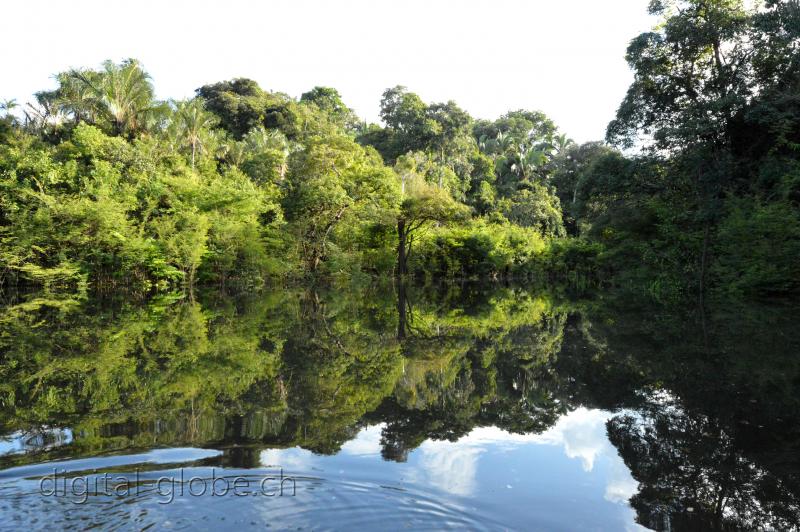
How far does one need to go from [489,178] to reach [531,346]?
3794cm

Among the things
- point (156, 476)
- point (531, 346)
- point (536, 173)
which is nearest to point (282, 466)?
point (156, 476)

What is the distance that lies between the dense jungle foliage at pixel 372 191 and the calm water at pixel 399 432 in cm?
1117

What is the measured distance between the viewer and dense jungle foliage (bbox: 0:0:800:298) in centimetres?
1775

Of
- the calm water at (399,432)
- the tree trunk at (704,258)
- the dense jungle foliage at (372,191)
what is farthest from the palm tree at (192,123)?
the tree trunk at (704,258)

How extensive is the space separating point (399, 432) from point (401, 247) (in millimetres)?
25211

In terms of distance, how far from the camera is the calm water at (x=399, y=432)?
289 centimetres

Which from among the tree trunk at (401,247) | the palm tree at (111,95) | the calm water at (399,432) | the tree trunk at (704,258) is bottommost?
the calm water at (399,432)

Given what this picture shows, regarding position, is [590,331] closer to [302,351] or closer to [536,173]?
[302,351]

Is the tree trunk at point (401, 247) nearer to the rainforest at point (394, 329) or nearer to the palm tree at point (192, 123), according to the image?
the rainforest at point (394, 329)

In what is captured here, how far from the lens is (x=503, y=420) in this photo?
4.66m

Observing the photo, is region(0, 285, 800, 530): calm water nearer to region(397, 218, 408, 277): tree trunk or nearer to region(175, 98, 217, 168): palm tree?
region(397, 218, 408, 277): tree trunk

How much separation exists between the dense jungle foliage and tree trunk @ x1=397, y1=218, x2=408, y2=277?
118 millimetres

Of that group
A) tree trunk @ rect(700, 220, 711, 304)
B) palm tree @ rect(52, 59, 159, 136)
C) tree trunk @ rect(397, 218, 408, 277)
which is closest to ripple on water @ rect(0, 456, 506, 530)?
tree trunk @ rect(700, 220, 711, 304)

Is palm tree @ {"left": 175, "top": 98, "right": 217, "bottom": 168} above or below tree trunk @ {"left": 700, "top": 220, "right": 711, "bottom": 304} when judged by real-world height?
above
